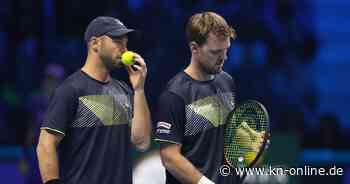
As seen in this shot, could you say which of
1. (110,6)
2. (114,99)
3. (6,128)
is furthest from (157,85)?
(114,99)

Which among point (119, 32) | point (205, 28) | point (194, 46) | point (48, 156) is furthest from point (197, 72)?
point (48, 156)

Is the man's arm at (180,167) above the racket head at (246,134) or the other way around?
the other way around

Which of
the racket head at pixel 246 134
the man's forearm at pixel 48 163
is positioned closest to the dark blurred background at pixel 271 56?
the racket head at pixel 246 134

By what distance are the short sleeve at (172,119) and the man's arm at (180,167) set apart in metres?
0.05

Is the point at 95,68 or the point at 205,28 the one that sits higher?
the point at 205,28

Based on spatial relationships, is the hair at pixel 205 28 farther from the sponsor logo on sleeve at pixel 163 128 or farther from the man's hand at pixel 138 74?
the sponsor logo on sleeve at pixel 163 128

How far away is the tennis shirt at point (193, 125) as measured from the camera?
5715mm

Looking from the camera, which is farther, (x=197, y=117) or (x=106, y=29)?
(x=106, y=29)

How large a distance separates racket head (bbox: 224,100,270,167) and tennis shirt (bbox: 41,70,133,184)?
0.59 m

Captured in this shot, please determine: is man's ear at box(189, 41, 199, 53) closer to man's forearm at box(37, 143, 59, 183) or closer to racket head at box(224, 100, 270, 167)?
racket head at box(224, 100, 270, 167)

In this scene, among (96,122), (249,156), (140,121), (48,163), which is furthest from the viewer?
(249,156)

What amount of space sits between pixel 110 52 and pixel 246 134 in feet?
3.11

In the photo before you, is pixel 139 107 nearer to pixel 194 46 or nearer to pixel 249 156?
pixel 194 46

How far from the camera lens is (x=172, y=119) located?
18.7ft
